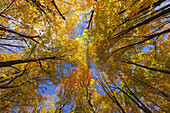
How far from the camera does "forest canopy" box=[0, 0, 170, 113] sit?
3.05 meters

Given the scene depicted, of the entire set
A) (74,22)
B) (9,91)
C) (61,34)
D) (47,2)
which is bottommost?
(9,91)

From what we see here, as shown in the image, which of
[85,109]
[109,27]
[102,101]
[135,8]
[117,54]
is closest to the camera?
[135,8]

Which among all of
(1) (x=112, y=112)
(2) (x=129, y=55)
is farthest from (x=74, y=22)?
(1) (x=112, y=112)

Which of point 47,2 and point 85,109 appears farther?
point 85,109

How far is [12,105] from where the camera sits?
16.0ft

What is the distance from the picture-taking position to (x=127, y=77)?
20.4 ft

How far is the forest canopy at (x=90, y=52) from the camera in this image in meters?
3.05

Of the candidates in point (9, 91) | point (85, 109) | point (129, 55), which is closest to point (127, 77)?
point (129, 55)

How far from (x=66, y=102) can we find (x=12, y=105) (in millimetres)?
4310

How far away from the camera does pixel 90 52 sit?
18.4 feet

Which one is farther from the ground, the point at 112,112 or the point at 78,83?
the point at 78,83

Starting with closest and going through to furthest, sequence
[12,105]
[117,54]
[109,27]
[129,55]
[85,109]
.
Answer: [109,27]
[117,54]
[12,105]
[129,55]
[85,109]

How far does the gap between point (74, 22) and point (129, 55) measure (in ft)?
21.2

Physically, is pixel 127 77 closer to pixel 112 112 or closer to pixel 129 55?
pixel 129 55
